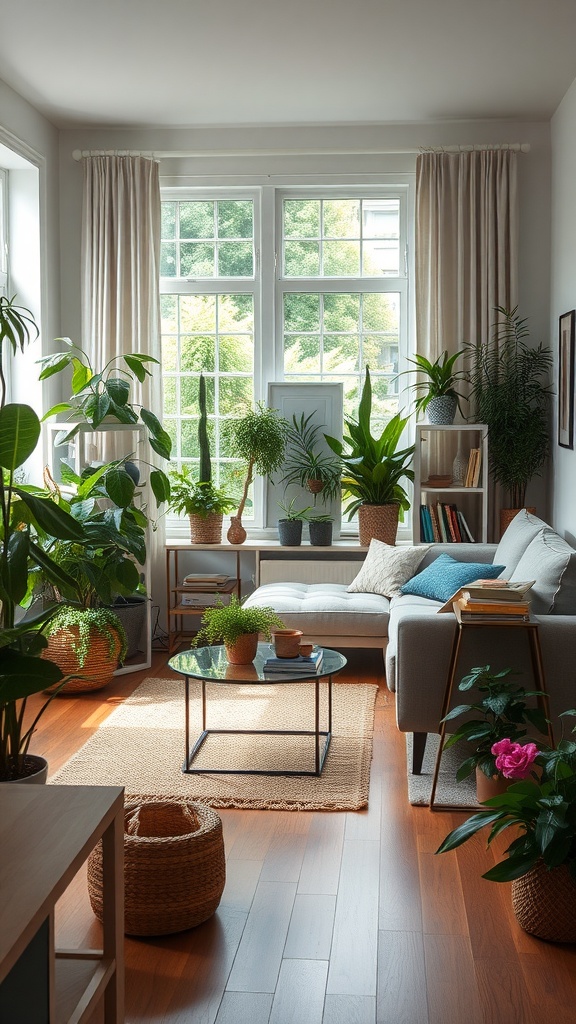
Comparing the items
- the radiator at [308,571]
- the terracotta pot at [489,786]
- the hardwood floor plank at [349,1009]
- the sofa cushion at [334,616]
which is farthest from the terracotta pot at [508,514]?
the hardwood floor plank at [349,1009]

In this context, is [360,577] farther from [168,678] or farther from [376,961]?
[376,961]

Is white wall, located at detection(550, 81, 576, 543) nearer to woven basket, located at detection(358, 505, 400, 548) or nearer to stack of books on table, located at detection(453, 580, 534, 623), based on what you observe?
woven basket, located at detection(358, 505, 400, 548)

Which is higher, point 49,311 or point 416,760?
point 49,311

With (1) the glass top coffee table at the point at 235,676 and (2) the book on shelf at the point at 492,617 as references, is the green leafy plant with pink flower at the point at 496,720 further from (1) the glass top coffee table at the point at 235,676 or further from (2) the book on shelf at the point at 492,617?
(1) the glass top coffee table at the point at 235,676

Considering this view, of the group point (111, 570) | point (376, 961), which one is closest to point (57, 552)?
point (111, 570)

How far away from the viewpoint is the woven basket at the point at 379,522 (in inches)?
229

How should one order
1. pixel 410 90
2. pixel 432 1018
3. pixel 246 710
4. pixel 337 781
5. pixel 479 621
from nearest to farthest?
pixel 432 1018
pixel 479 621
pixel 337 781
pixel 246 710
pixel 410 90

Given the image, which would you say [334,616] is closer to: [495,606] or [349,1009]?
[495,606]

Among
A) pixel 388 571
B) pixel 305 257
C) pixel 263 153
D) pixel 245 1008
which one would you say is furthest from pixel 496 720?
pixel 263 153

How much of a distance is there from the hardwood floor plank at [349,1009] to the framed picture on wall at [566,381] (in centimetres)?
336

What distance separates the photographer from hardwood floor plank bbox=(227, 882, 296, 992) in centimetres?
241

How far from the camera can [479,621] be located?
3.41 m

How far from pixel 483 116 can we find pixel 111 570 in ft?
11.4

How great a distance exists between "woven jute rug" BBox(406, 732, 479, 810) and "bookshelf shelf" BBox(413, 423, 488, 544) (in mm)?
1857
